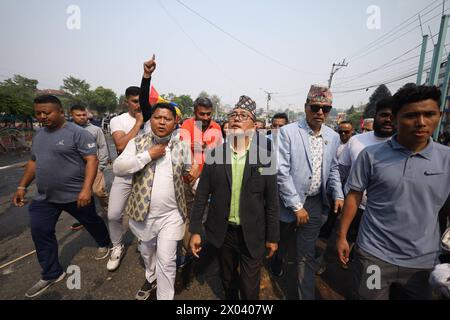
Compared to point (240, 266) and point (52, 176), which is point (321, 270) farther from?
point (52, 176)

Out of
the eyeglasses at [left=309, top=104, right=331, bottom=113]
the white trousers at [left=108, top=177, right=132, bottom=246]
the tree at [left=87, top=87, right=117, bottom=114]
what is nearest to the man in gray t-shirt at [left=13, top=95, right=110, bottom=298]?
the white trousers at [left=108, top=177, right=132, bottom=246]

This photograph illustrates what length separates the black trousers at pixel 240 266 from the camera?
6.38ft

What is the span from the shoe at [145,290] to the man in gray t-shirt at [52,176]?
107cm

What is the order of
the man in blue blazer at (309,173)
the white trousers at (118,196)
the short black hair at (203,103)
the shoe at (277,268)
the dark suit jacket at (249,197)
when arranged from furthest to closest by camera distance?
1. the short black hair at (203,103)
2. the shoe at (277,268)
3. the white trousers at (118,196)
4. the man in blue blazer at (309,173)
5. the dark suit jacket at (249,197)

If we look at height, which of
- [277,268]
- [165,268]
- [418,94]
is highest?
[418,94]

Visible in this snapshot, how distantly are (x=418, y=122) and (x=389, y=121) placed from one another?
1180 millimetres

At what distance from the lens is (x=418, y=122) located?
1442 millimetres

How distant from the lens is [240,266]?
1982mm

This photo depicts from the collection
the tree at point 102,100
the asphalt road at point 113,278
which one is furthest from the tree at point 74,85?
the asphalt road at point 113,278

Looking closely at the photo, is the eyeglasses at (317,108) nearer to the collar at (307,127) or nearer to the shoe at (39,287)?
the collar at (307,127)

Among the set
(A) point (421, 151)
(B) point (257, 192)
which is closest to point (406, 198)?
(A) point (421, 151)

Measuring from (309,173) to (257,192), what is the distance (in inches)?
30.2

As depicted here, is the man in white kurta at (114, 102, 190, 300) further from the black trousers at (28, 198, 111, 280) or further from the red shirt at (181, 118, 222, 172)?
the black trousers at (28, 198, 111, 280)
